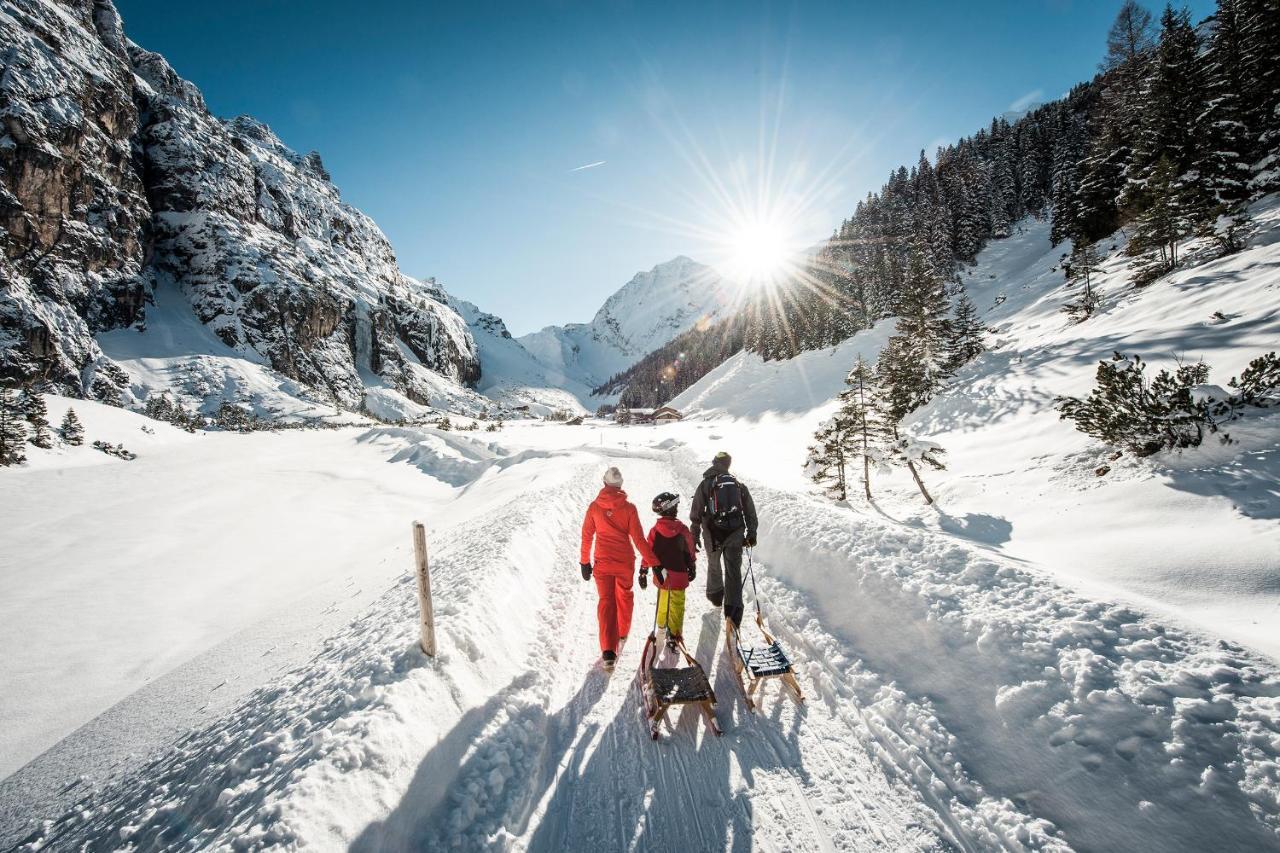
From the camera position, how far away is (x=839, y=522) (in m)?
8.64

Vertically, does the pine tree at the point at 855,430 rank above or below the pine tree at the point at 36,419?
below

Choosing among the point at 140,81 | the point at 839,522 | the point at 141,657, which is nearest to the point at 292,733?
the point at 141,657

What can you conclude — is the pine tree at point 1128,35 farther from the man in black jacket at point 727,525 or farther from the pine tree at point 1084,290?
the man in black jacket at point 727,525

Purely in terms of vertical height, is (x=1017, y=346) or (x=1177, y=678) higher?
(x=1017, y=346)

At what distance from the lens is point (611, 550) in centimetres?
595

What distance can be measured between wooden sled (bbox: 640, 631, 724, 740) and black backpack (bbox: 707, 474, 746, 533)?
1.84 meters

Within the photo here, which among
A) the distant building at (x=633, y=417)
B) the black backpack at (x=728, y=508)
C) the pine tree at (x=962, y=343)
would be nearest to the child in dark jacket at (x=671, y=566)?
the black backpack at (x=728, y=508)

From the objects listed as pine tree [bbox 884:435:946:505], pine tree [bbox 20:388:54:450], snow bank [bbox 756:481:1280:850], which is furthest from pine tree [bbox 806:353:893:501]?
pine tree [bbox 20:388:54:450]

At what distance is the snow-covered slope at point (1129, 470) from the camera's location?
5.39m

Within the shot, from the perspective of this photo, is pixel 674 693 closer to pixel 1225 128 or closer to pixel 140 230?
pixel 1225 128

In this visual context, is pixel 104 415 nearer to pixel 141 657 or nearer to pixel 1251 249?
pixel 141 657

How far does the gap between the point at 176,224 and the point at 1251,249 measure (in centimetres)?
12534

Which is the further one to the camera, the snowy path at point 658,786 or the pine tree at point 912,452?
the pine tree at point 912,452

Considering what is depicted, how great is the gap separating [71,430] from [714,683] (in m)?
24.6
